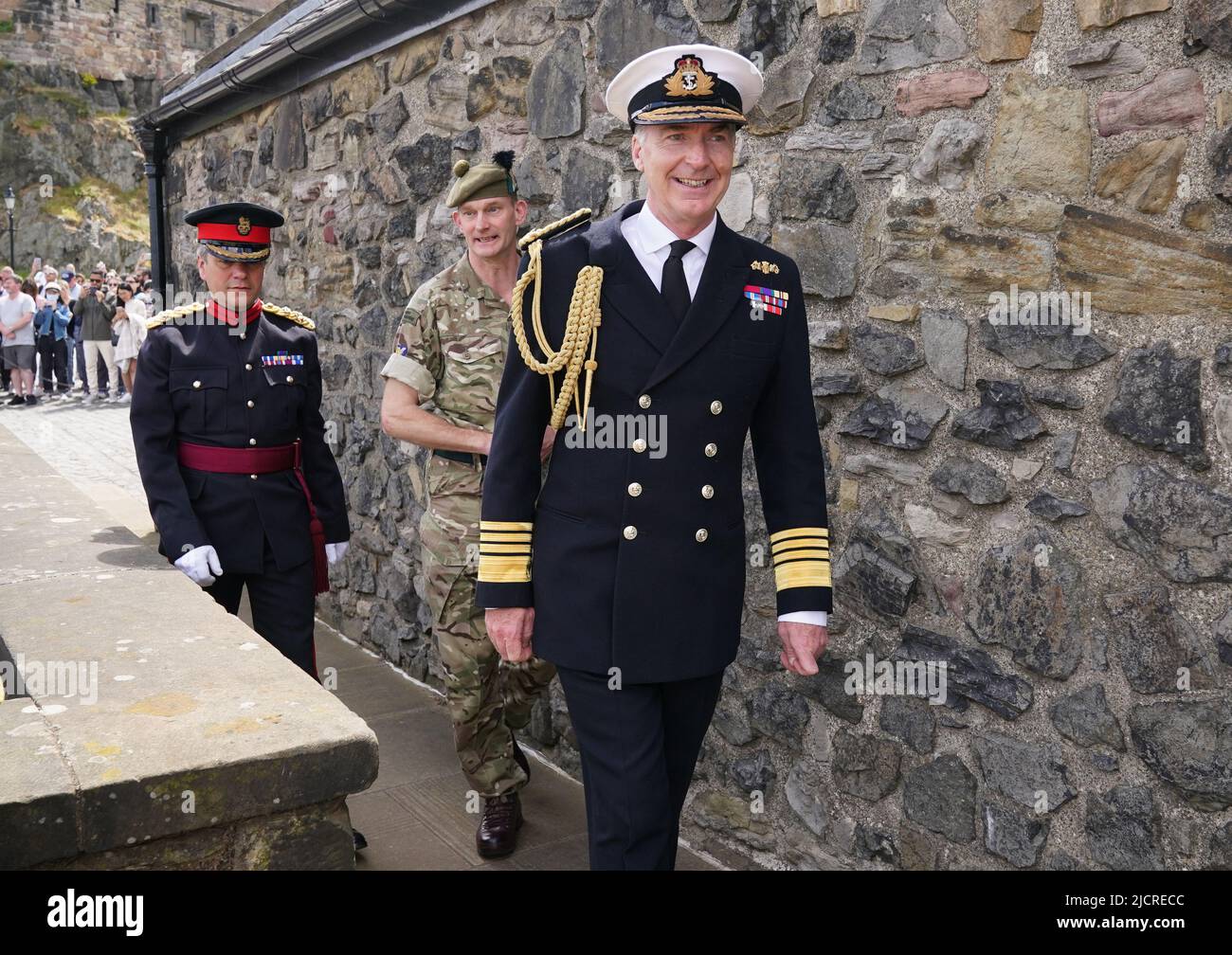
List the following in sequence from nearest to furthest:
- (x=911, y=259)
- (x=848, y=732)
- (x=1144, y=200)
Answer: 1. (x=1144, y=200)
2. (x=911, y=259)
3. (x=848, y=732)

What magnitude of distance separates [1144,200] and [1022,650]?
105 centimetres

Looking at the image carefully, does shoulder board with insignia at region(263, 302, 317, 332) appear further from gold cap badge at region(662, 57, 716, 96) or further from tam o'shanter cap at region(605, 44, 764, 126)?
gold cap badge at region(662, 57, 716, 96)

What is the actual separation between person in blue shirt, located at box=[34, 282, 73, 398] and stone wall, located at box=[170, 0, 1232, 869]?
17.2m

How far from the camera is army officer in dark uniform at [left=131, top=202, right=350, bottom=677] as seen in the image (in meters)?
3.64

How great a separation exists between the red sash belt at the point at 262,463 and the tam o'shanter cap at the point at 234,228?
609 millimetres

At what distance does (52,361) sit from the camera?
18797 mm

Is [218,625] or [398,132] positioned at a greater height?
[398,132]

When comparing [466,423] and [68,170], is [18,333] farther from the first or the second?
[68,170]

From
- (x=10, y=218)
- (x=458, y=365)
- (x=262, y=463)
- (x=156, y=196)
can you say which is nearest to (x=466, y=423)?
(x=458, y=365)

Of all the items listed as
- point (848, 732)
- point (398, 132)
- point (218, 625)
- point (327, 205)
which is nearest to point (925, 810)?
point (848, 732)

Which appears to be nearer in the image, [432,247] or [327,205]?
[432,247]

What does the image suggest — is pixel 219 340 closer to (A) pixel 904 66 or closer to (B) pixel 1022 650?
(A) pixel 904 66

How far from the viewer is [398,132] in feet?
17.6

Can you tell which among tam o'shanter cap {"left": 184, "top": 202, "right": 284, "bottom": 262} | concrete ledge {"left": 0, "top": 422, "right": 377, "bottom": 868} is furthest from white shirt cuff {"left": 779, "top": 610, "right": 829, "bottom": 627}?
tam o'shanter cap {"left": 184, "top": 202, "right": 284, "bottom": 262}
